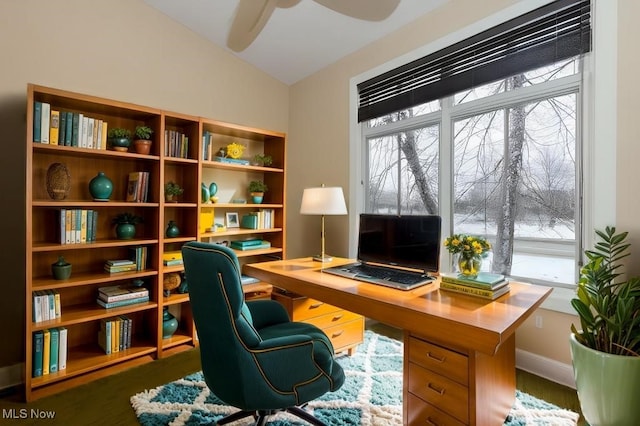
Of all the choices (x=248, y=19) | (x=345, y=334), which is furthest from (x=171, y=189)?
(x=345, y=334)

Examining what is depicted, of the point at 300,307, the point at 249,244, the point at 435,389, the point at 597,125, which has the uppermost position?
the point at 597,125

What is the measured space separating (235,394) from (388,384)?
1156 millimetres

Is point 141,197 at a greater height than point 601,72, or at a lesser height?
lesser

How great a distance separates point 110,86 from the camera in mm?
2617

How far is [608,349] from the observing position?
154 cm

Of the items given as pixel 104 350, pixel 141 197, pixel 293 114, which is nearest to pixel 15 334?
pixel 104 350

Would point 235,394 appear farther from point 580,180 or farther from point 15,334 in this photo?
point 580,180

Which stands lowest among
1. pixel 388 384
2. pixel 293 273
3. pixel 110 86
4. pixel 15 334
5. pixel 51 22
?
pixel 388 384

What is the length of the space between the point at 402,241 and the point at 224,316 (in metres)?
1.29

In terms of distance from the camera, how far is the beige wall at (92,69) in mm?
2215

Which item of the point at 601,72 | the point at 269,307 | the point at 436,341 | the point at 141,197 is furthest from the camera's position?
the point at 141,197

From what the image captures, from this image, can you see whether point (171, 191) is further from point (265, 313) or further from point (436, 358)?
point (436, 358)

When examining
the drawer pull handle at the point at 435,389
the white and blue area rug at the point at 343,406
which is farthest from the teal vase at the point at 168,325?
the drawer pull handle at the point at 435,389

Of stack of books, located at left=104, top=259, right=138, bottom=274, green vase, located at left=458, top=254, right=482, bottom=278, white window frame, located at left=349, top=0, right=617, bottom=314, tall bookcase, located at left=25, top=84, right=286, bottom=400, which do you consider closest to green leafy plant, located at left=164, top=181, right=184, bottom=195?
tall bookcase, located at left=25, top=84, right=286, bottom=400
